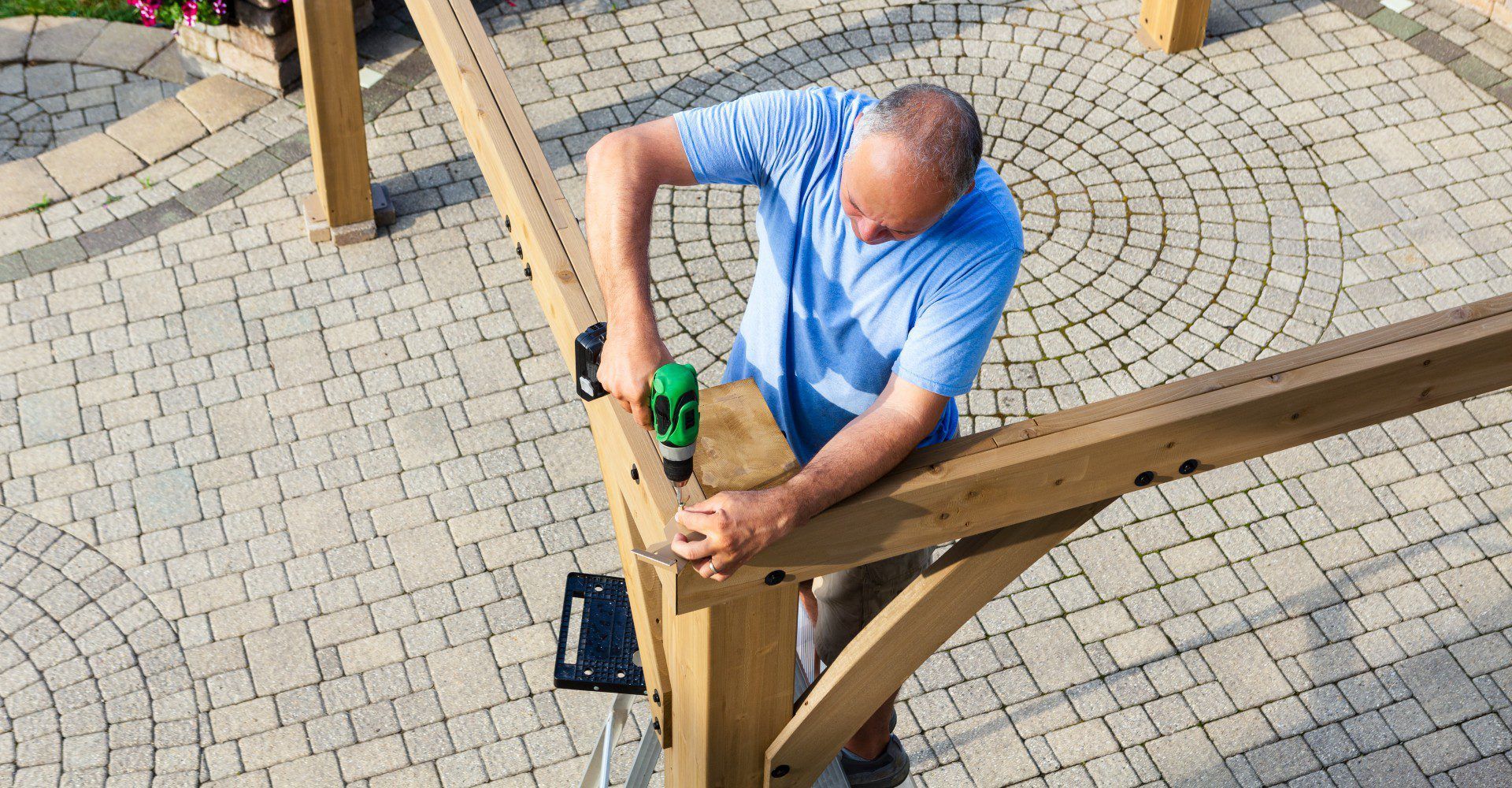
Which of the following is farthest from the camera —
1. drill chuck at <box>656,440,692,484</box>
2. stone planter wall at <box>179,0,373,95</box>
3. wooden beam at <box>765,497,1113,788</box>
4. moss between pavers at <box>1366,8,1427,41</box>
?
moss between pavers at <box>1366,8,1427,41</box>

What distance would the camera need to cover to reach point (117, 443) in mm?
5914

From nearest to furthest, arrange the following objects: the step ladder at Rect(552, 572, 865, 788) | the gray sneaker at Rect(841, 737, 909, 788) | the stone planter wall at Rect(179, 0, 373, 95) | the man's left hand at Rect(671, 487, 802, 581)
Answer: the man's left hand at Rect(671, 487, 802, 581) < the step ladder at Rect(552, 572, 865, 788) < the gray sneaker at Rect(841, 737, 909, 788) < the stone planter wall at Rect(179, 0, 373, 95)

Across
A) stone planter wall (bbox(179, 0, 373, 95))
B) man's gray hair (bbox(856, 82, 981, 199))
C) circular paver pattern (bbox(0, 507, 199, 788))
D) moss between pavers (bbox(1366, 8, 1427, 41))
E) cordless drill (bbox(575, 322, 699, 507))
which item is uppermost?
man's gray hair (bbox(856, 82, 981, 199))

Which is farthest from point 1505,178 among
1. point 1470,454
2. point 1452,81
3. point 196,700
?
point 196,700

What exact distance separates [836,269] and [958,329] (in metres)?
0.35

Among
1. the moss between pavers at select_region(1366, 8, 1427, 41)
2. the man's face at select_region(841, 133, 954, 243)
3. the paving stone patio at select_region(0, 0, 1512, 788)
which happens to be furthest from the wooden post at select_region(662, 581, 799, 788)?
the moss between pavers at select_region(1366, 8, 1427, 41)

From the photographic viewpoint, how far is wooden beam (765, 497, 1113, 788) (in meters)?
2.80

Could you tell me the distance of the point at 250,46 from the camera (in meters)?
7.58

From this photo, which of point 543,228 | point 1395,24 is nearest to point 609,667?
point 543,228

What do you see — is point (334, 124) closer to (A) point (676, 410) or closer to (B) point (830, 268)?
(B) point (830, 268)

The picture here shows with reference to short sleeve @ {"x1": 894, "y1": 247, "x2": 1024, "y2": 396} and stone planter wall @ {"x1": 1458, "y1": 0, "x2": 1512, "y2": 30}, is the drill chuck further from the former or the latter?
stone planter wall @ {"x1": 1458, "y1": 0, "x2": 1512, "y2": 30}

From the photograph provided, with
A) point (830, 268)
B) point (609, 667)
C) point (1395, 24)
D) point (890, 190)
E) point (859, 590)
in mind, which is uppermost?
point (890, 190)

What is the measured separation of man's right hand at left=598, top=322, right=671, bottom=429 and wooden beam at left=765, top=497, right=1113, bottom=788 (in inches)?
26.9

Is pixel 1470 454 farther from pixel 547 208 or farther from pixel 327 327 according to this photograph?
pixel 327 327
